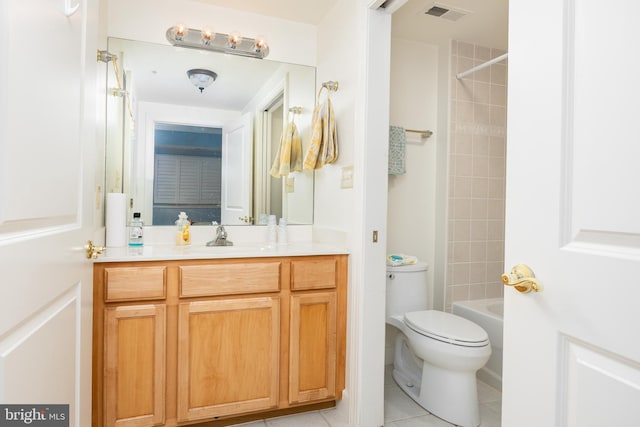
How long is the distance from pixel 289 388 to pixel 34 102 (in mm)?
1626

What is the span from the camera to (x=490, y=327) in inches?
92.8

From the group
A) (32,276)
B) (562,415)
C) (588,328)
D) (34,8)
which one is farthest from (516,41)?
(32,276)

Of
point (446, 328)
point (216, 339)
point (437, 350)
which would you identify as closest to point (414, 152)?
point (446, 328)

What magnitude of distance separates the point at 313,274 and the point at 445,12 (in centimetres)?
178

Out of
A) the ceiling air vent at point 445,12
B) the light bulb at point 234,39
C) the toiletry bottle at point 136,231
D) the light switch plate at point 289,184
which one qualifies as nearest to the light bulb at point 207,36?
the light bulb at point 234,39

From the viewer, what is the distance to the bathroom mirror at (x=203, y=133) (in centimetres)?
207

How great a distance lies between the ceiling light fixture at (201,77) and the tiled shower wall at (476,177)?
1683 millimetres

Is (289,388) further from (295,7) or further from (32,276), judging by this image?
(295,7)

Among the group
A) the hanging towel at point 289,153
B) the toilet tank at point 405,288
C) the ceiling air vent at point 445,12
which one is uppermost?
the ceiling air vent at point 445,12

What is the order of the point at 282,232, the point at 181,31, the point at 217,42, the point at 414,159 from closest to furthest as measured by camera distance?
the point at 181,31 → the point at 217,42 → the point at 282,232 → the point at 414,159

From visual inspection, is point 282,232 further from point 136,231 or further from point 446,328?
point 446,328

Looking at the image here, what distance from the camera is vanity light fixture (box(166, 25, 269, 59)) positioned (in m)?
2.09

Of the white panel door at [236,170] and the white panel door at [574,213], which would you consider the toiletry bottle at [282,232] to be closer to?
the white panel door at [236,170]

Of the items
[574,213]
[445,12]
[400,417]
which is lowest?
[400,417]
